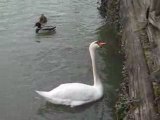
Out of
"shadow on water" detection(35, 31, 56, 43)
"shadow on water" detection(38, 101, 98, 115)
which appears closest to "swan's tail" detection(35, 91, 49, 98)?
"shadow on water" detection(38, 101, 98, 115)

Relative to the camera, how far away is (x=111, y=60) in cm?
1134

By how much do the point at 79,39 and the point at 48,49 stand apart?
1186mm

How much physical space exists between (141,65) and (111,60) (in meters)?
3.86

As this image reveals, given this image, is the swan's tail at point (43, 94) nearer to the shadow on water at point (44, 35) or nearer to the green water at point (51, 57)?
the green water at point (51, 57)

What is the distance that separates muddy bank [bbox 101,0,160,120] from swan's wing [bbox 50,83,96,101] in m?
1.06

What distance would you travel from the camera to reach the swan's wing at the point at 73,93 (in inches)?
356

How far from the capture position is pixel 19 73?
1065cm

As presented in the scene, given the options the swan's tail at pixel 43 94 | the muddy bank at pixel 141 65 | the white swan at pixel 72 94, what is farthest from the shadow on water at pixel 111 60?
the swan's tail at pixel 43 94

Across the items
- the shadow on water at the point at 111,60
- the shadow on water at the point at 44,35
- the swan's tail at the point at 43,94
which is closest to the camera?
the swan's tail at the point at 43,94

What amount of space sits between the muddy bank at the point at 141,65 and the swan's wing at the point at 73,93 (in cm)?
106

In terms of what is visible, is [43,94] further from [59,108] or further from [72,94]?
[72,94]

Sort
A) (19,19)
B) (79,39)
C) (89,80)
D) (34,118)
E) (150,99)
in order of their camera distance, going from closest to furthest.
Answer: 1. (150,99)
2. (34,118)
3. (89,80)
4. (79,39)
5. (19,19)

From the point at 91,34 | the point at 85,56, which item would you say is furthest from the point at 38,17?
the point at 85,56

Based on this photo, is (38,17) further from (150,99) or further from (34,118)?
(150,99)
